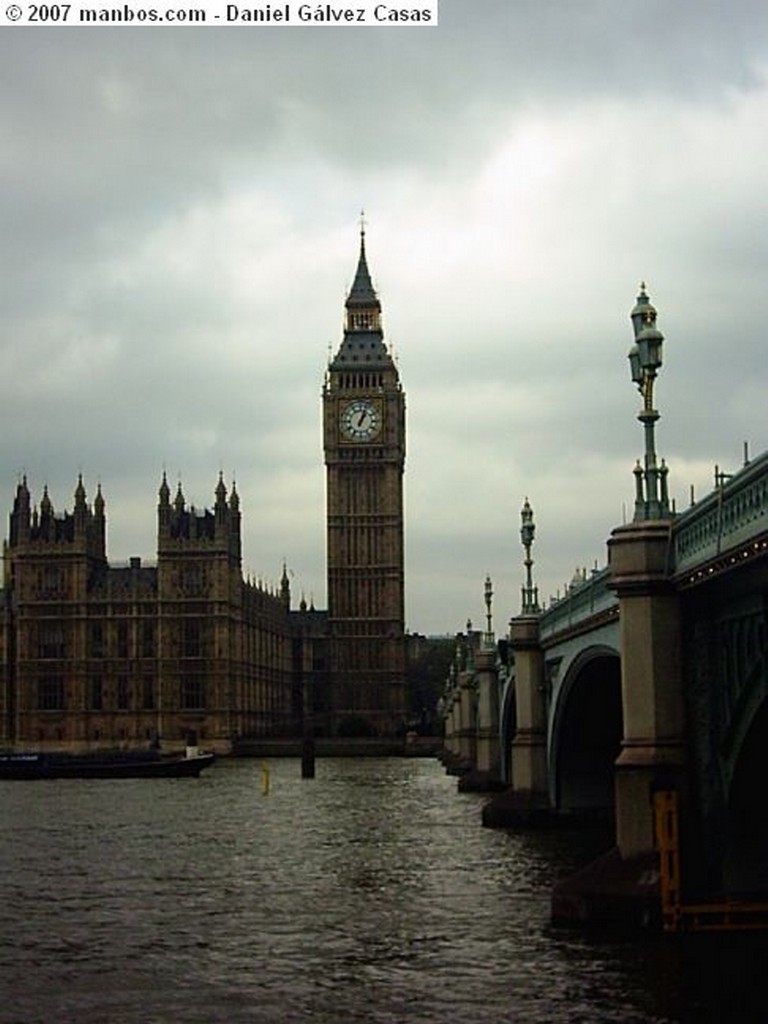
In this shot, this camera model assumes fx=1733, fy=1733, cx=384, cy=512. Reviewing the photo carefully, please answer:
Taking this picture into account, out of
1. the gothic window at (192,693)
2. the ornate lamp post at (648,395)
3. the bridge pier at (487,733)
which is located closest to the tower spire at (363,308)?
the gothic window at (192,693)

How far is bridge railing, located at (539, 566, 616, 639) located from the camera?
3319cm

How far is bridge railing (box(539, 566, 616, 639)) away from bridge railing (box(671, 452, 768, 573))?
6.53 metres

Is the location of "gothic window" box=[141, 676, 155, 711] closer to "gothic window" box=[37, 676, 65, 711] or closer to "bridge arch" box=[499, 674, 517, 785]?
"gothic window" box=[37, 676, 65, 711]

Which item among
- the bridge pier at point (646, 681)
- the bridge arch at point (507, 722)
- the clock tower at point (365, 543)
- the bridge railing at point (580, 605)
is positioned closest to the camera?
the bridge pier at point (646, 681)

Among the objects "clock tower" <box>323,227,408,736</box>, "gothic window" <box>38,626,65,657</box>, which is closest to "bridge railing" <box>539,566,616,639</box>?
"gothic window" <box>38,626,65,657</box>

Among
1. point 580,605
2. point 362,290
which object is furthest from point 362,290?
point 580,605

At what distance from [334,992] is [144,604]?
125 m

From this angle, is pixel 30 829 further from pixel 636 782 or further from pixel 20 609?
pixel 20 609

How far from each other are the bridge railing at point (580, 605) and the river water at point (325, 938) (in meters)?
5.10

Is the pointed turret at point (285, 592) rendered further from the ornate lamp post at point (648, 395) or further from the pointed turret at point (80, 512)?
the ornate lamp post at point (648, 395)

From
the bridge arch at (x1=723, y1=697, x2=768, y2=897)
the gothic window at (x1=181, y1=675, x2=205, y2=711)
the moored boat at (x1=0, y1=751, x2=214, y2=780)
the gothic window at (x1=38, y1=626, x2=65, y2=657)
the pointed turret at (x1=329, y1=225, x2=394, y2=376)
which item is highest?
the pointed turret at (x1=329, y1=225, x2=394, y2=376)

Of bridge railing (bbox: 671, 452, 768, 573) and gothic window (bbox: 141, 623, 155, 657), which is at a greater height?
gothic window (bbox: 141, 623, 155, 657)

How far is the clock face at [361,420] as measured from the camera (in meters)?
167

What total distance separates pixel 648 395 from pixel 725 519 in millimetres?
3933
